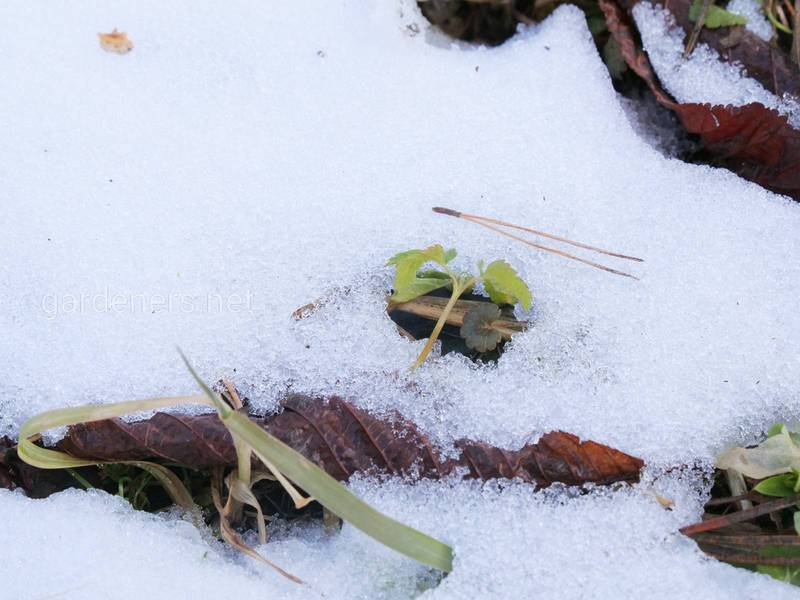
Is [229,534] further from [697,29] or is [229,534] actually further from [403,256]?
[697,29]

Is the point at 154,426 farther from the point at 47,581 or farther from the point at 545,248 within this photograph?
the point at 545,248

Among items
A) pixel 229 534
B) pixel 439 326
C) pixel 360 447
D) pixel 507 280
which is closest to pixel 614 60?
pixel 507 280

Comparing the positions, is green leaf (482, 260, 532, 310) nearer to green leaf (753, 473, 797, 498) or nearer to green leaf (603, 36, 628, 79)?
green leaf (753, 473, 797, 498)

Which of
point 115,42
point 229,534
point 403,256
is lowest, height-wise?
point 229,534

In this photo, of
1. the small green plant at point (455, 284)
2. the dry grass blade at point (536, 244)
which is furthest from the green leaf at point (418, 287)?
the dry grass blade at point (536, 244)

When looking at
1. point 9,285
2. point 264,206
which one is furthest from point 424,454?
point 9,285

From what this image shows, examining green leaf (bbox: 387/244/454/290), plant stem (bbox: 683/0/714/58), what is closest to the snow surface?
green leaf (bbox: 387/244/454/290)

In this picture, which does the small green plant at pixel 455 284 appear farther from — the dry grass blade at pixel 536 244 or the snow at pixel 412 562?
the snow at pixel 412 562
